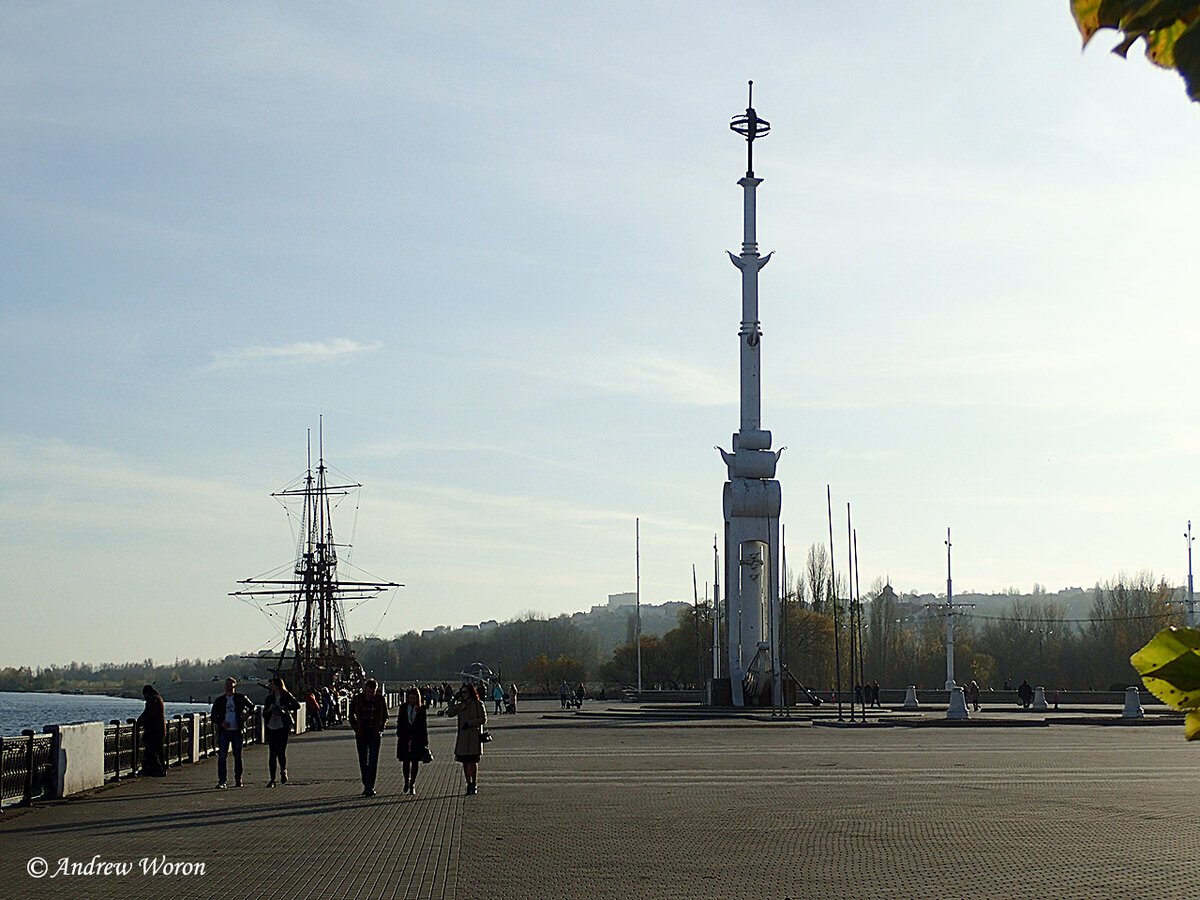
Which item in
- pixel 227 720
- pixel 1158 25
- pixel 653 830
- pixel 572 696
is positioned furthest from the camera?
pixel 572 696

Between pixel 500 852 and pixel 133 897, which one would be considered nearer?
pixel 133 897

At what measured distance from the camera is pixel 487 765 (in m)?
27.6

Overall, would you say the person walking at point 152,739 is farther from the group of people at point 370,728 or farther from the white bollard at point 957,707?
the white bollard at point 957,707

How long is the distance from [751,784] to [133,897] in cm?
1207

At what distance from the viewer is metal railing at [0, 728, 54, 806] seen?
18.3m

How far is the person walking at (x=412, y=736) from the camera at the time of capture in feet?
70.8

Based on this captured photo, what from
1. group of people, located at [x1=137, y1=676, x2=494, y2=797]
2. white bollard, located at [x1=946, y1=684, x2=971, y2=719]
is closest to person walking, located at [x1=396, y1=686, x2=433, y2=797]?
group of people, located at [x1=137, y1=676, x2=494, y2=797]

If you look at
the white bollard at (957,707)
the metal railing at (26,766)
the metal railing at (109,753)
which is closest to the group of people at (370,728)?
the metal railing at (109,753)

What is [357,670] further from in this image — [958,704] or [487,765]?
[487,765]

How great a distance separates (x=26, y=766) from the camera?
19281mm

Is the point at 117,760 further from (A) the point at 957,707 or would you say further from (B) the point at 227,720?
(A) the point at 957,707

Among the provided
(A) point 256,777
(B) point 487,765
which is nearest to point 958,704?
(B) point 487,765

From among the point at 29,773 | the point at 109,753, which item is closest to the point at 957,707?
the point at 109,753

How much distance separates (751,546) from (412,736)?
3859 centimetres
